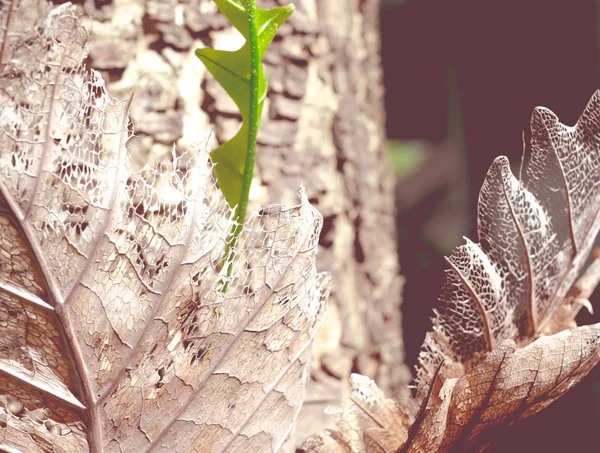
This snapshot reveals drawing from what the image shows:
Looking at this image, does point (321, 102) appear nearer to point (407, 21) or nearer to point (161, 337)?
point (161, 337)

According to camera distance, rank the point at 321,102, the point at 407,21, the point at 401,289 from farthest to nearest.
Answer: the point at 407,21, the point at 401,289, the point at 321,102

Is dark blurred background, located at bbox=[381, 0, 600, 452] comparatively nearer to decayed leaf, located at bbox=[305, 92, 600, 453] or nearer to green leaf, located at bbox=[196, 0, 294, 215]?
decayed leaf, located at bbox=[305, 92, 600, 453]

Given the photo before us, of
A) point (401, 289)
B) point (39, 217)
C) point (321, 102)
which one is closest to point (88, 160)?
point (39, 217)

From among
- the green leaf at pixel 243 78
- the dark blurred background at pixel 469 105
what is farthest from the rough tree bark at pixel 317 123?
the green leaf at pixel 243 78

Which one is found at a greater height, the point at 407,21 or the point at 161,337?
the point at 407,21

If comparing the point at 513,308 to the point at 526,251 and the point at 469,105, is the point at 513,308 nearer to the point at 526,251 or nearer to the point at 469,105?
the point at 526,251

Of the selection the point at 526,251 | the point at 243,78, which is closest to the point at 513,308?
the point at 526,251

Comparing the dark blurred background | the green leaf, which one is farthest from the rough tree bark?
the green leaf
